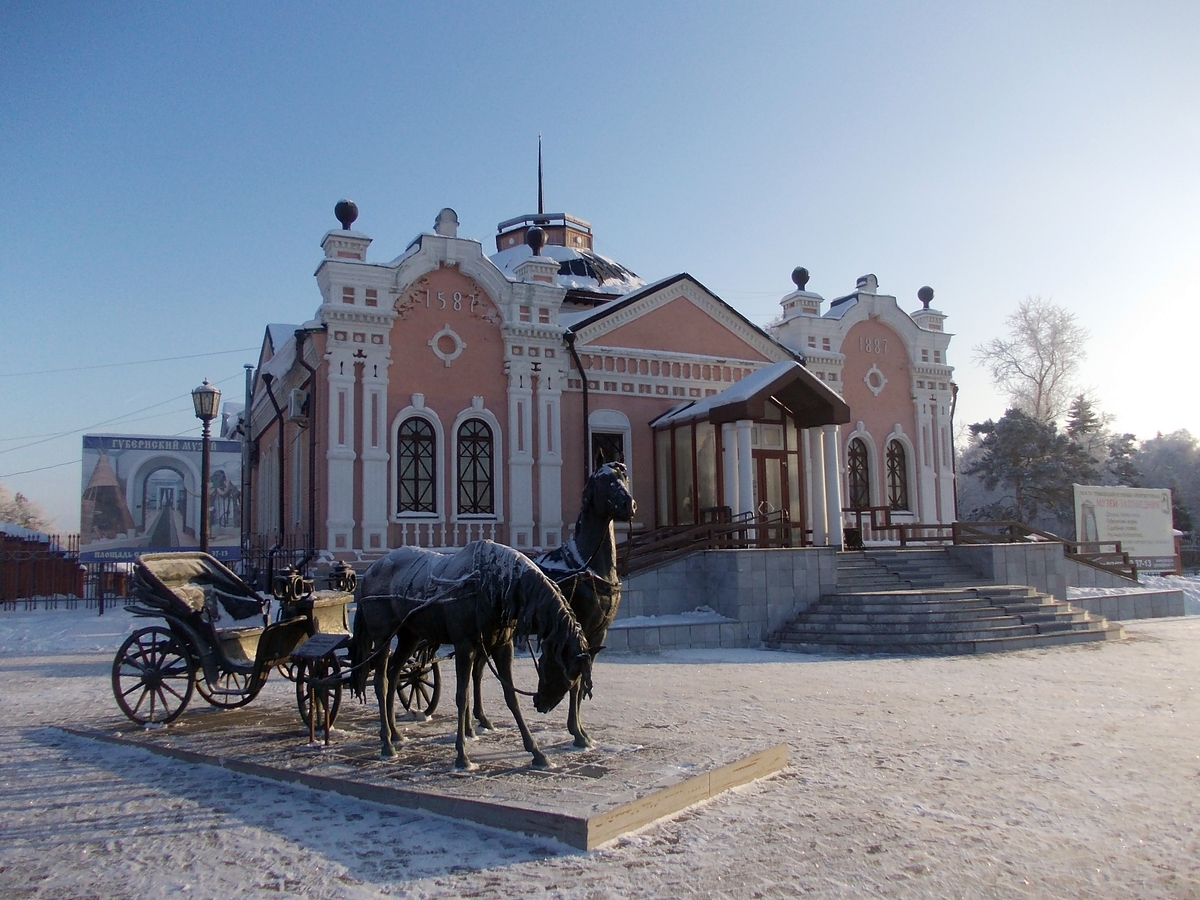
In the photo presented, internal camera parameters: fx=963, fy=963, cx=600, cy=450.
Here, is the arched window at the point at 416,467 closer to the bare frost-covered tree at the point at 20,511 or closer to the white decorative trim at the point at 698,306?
the white decorative trim at the point at 698,306

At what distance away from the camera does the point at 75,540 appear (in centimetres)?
2264

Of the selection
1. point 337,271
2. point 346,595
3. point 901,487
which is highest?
point 337,271

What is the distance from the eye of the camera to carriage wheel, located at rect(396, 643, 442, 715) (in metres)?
8.25

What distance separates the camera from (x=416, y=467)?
17766mm

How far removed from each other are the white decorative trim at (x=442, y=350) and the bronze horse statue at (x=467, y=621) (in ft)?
35.0

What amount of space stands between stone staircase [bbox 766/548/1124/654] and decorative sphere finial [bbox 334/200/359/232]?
1041cm

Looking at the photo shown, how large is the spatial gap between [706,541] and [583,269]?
11.7 metres

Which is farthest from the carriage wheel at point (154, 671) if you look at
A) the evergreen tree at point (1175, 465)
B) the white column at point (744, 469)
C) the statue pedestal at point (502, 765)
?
the evergreen tree at point (1175, 465)

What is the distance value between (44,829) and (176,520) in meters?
17.1

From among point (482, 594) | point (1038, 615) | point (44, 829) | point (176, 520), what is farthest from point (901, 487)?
point (44, 829)

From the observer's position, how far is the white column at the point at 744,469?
17.4m

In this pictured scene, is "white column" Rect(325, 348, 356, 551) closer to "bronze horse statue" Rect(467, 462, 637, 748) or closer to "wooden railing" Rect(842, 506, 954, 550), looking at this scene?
"bronze horse statue" Rect(467, 462, 637, 748)

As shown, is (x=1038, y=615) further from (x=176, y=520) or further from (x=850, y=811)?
(x=176, y=520)

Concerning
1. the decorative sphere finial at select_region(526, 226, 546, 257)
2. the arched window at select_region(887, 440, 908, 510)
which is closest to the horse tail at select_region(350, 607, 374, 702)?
the decorative sphere finial at select_region(526, 226, 546, 257)
